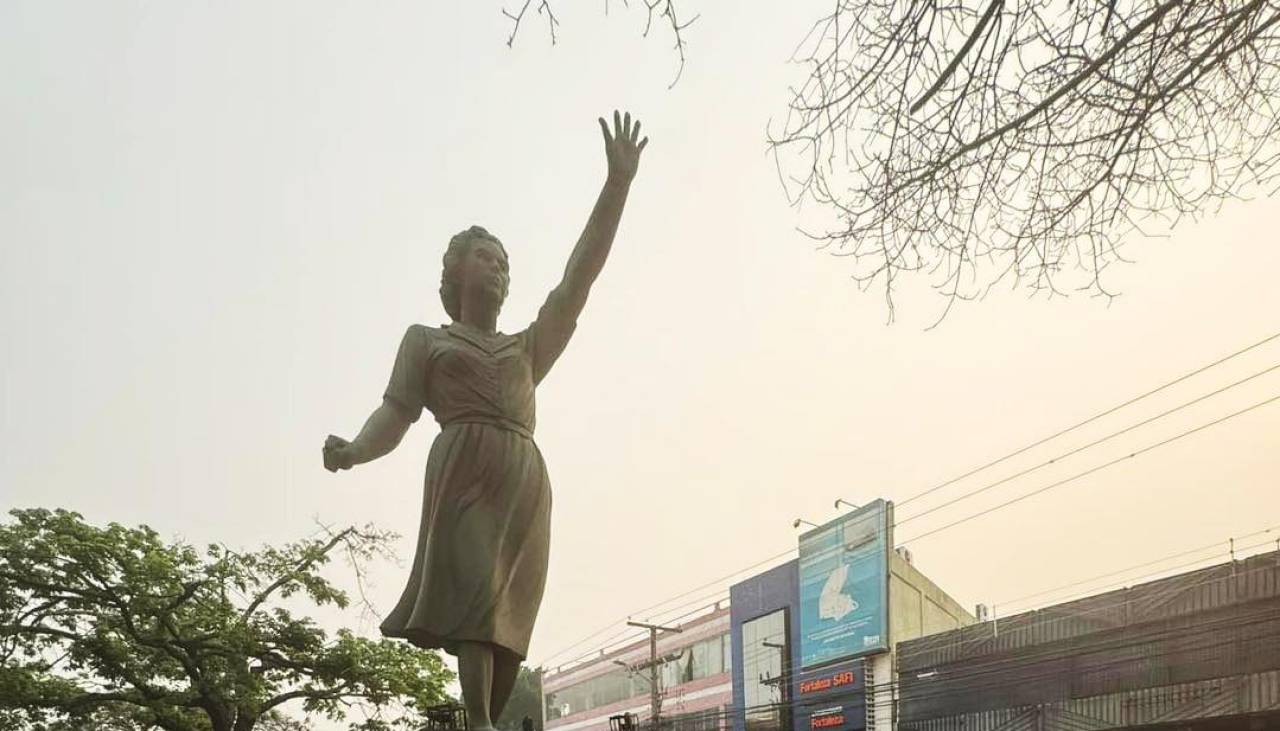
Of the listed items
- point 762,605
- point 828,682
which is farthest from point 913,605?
point 762,605

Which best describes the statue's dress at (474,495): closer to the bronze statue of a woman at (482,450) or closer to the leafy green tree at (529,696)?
the bronze statue of a woman at (482,450)

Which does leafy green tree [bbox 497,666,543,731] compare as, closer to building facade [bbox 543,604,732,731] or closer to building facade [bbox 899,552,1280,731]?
building facade [bbox 543,604,732,731]

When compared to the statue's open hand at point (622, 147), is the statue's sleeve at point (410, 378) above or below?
below

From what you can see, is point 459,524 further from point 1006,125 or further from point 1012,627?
A: point 1012,627

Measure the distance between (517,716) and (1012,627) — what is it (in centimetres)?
3843

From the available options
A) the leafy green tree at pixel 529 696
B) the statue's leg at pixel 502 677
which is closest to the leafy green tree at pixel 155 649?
the statue's leg at pixel 502 677

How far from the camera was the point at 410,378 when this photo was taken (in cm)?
369

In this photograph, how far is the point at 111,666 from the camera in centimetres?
1559

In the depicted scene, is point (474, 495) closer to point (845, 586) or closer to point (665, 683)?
point (845, 586)

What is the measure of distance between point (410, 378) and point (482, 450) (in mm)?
349

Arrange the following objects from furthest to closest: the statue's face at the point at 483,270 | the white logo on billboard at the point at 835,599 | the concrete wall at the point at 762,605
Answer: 1. the concrete wall at the point at 762,605
2. the white logo on billboard at the point at 835,599
3. the statue's face at the point at 483,270

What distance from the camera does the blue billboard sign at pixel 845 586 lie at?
29.3 meters

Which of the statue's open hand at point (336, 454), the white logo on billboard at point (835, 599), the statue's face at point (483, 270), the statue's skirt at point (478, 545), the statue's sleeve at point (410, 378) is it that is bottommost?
the statue's skirt at point (478, 545)

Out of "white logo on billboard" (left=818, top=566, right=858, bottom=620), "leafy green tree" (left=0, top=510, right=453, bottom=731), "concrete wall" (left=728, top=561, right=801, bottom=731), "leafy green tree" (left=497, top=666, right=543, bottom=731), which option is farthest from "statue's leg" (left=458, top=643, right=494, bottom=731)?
"leafy green tree" (left=497, top=666, right=543, bottom=731)
